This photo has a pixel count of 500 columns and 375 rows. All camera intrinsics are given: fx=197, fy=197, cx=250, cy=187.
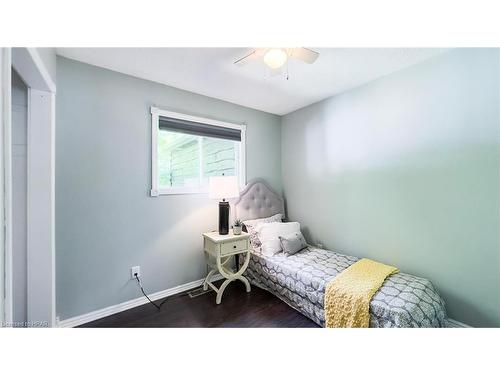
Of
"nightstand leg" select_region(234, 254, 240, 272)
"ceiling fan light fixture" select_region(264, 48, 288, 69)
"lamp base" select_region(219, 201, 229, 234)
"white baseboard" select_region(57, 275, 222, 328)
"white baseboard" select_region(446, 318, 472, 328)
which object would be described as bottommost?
"white baseboard" select_region(57, 275, 222, 328)

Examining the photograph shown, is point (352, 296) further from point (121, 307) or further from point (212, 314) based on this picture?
point (121, 307)

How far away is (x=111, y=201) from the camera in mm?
1874

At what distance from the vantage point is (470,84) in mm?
1553

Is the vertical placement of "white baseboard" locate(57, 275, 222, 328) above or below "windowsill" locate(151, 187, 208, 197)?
below

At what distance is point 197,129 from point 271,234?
1.56 m

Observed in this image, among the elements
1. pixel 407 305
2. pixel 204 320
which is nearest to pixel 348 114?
pixel 407 305

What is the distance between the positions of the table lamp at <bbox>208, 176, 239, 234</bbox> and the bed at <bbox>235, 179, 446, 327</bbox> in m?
0.45

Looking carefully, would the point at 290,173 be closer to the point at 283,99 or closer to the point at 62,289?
the point at 283,99

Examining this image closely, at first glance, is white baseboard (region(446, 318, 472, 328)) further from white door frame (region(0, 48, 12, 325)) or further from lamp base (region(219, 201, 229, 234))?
white door frame (region(0, 48, 12, 325))

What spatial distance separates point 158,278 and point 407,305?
222 cm

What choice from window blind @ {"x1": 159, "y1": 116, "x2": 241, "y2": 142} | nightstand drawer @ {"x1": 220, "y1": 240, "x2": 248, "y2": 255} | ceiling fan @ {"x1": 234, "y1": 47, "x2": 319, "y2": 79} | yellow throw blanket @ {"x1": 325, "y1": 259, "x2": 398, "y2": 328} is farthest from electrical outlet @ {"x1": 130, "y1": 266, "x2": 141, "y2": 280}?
ceiling fan @ {"x1": 234, "y1": 47, "x2": 319, "y2": 79}

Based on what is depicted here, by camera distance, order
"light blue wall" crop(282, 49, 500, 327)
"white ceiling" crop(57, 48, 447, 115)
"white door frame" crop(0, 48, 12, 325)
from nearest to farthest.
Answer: "white door frame" crop(0, 48, 12, 325), "light blue wall" crop(282, 49, 500, 327), "white ceiling" crop(57, 48, 447, 115)

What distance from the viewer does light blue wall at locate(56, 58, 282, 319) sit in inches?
66.1

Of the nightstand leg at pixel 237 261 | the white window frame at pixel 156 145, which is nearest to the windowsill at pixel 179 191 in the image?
the white window frame at pixel 156 145
